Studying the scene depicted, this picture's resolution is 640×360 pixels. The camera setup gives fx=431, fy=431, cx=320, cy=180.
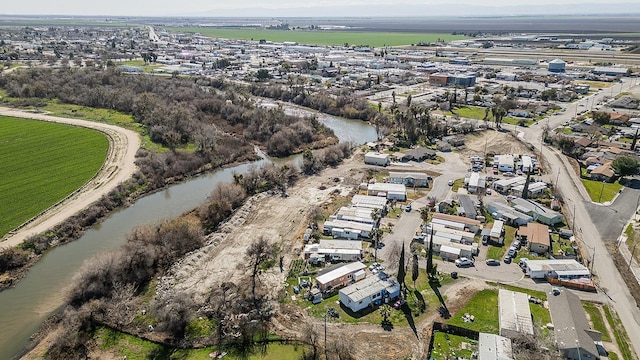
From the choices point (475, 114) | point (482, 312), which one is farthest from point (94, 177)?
point (475, 114)

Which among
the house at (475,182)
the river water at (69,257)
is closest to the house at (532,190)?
the house at (475,182)

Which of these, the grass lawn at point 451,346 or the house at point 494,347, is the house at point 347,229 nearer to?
the grass lawn at point 451,346

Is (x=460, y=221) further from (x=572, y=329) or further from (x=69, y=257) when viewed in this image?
(x=69, y=257)

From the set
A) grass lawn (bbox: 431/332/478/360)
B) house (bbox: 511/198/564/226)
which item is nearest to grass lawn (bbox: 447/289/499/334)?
grass lawn (bbox: 431/332/478/360)

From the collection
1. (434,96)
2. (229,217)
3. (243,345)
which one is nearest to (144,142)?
(229,217)

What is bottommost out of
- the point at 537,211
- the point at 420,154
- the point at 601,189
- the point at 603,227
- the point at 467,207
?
the point at 603,227

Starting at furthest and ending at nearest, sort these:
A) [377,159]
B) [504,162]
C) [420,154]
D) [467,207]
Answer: [420,154]
[377,159]
[504,162]
[467,207]
